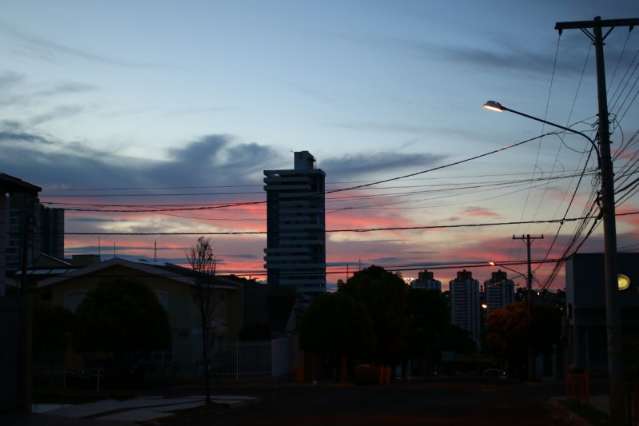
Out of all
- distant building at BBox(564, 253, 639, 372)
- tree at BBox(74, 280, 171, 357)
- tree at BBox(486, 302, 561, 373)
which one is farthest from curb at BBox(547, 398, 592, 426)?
tree at BBox(486, 302, 561, 373)

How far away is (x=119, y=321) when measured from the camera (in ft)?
144

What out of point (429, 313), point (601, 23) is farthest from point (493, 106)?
point (429, 313)

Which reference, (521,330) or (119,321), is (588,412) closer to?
(119,321)

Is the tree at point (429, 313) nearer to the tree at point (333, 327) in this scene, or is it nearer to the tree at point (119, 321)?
the tree at point (333, 327)

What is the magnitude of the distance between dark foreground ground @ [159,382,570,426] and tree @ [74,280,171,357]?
9088mm

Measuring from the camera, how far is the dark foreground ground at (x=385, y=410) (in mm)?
23562

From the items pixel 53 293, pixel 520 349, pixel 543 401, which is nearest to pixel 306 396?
pixel 543 401

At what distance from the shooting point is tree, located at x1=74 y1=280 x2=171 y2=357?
4391cm

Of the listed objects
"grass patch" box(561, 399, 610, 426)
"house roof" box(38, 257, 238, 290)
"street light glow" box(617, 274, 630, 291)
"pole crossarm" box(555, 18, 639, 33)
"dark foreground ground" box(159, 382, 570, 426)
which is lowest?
"dark foreground ground" box(159, 382, 570, 426)

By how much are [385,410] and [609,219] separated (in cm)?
894

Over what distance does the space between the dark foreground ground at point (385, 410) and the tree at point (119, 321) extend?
9088 millimetres

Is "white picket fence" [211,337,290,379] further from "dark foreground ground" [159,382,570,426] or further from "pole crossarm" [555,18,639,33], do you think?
"pole crossarm" [555,18,639,33]

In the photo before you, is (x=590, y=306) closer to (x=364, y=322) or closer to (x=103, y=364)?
(x=364, y=322)

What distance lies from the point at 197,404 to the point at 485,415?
31.1 ft
